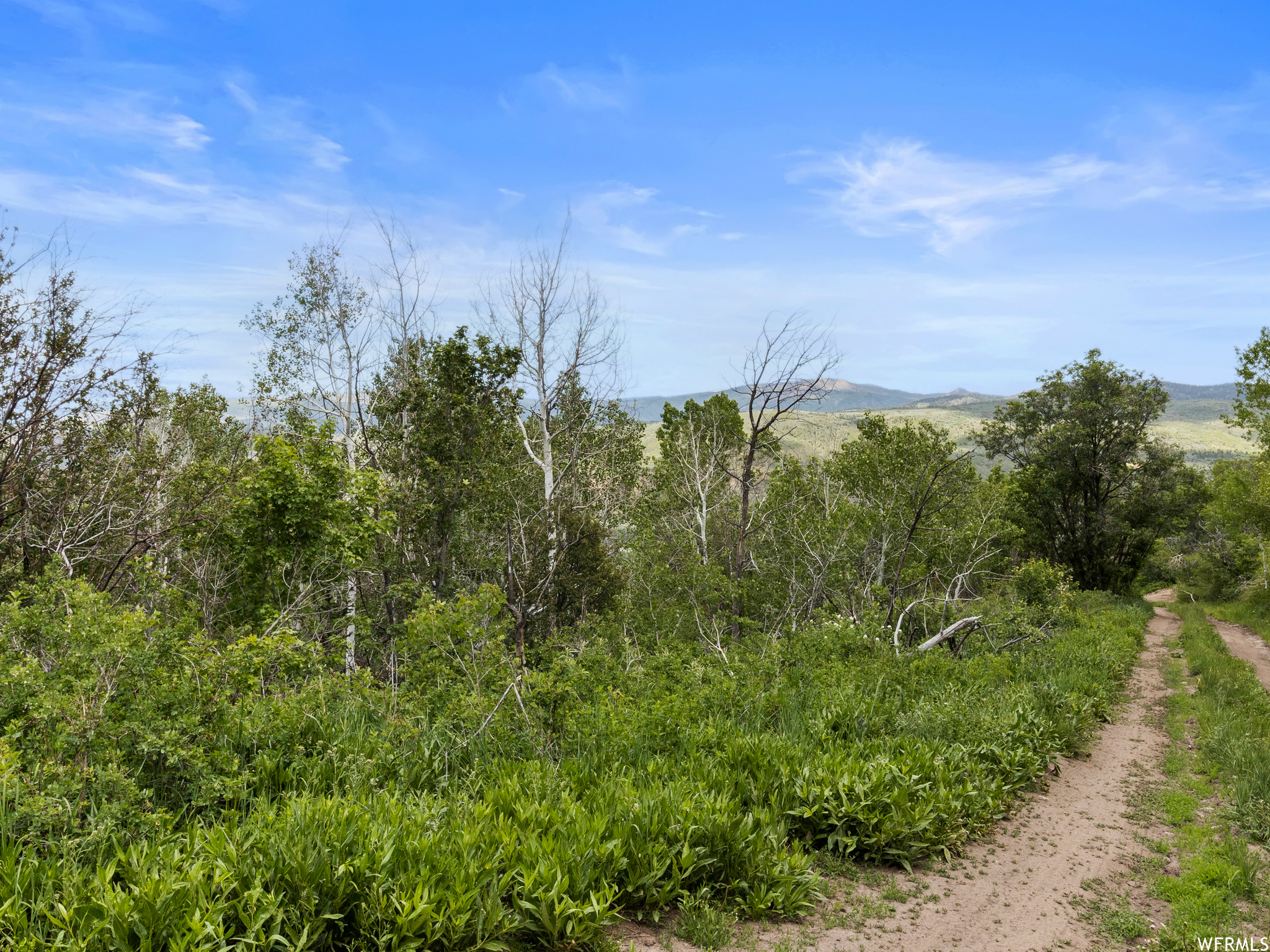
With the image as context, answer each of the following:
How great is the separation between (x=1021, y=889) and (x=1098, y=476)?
3433cm

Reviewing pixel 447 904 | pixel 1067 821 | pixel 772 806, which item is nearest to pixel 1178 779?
pixel 1067 821

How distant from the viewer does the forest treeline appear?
12.6ft

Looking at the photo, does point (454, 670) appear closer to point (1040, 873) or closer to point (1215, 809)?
point (1040, 873)

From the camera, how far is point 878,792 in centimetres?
590

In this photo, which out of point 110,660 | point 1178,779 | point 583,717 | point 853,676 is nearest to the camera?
point 110,660

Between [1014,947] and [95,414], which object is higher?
[95,414]

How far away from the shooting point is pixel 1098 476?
33.5 meters

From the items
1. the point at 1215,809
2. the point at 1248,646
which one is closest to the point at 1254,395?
the point at 1248,646

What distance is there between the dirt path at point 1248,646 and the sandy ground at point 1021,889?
11.3 metres

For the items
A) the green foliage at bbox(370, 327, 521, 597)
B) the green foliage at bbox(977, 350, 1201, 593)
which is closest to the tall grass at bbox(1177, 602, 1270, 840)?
the green foliage at bbox(370, 327, 521, 597)

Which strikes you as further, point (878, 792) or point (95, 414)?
point (95, 414)

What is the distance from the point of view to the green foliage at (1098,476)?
107 ft

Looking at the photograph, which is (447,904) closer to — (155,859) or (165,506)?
(155,859)

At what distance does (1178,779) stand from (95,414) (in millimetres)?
16840
